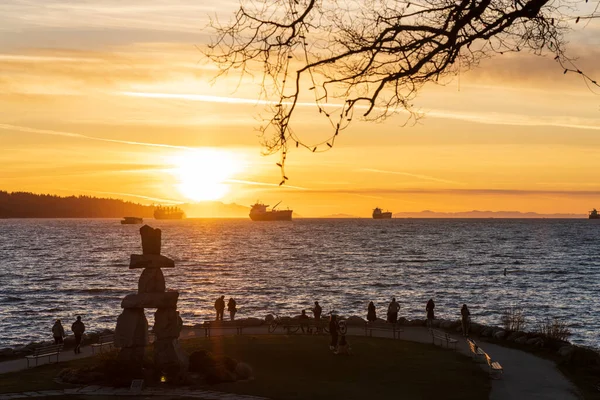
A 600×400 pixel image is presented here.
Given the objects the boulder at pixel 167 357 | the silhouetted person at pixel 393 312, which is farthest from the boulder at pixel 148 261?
the silhouetted person at pixel 393 312

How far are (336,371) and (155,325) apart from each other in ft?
19.5

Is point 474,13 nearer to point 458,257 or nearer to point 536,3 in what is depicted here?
point 536,3

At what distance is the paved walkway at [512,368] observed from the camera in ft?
71.5

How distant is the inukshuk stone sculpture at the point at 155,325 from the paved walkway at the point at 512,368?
1949 millimetres

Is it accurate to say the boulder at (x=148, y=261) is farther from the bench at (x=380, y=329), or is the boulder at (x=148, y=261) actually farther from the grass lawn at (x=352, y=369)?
the bench at (x=380, y=329)

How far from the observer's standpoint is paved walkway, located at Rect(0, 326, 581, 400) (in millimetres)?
21797

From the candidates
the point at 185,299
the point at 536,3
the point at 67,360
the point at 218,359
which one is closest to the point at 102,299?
the point at 185,299

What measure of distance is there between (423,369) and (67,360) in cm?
1255

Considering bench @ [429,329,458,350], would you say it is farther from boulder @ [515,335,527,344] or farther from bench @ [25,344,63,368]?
bench @ [25,344,63,368]

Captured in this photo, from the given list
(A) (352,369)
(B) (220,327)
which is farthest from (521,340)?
(B) (220,327)

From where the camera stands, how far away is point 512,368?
25734 mm

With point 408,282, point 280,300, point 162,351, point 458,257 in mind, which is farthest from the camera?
point 458,257

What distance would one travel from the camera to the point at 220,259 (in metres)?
124

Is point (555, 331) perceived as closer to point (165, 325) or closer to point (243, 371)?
point (243, 371)
